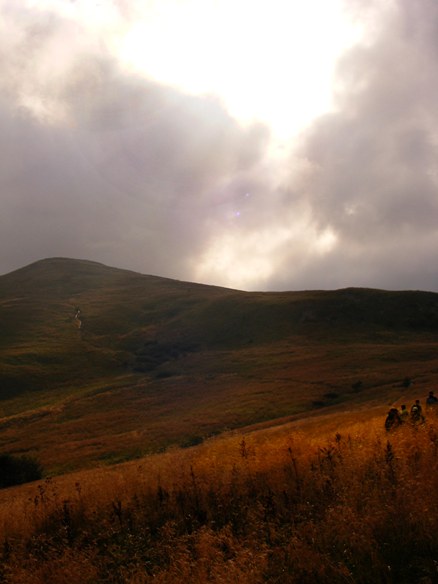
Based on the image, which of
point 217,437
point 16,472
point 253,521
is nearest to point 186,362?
point 16,472

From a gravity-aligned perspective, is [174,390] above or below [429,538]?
below

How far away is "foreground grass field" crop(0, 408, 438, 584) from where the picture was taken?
7.36 meters

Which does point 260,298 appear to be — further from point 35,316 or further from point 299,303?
point 35,316

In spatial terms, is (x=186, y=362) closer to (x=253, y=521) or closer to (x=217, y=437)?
(x=217, y=437)

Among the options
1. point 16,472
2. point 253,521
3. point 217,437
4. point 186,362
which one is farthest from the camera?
point 186,362

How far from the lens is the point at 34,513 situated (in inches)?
499

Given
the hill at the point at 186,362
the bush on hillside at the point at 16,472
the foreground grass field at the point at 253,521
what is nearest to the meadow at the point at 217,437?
the foreground grass field at the point at 253,521

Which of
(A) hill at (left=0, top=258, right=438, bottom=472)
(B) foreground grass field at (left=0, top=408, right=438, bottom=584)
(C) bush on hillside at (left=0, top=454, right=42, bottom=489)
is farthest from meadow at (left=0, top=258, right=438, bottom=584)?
(C) bush on hillside at (left=0, top=454, right=42, bottom=489)

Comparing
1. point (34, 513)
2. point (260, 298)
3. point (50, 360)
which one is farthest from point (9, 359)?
point (34, 513)

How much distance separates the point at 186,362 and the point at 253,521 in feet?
326

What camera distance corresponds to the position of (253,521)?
9.66 m

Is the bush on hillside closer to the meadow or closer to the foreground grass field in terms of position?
the meadow

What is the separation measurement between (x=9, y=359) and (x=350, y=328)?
8146 cm

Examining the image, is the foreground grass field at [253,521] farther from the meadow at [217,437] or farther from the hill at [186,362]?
the hill at [186,362]
